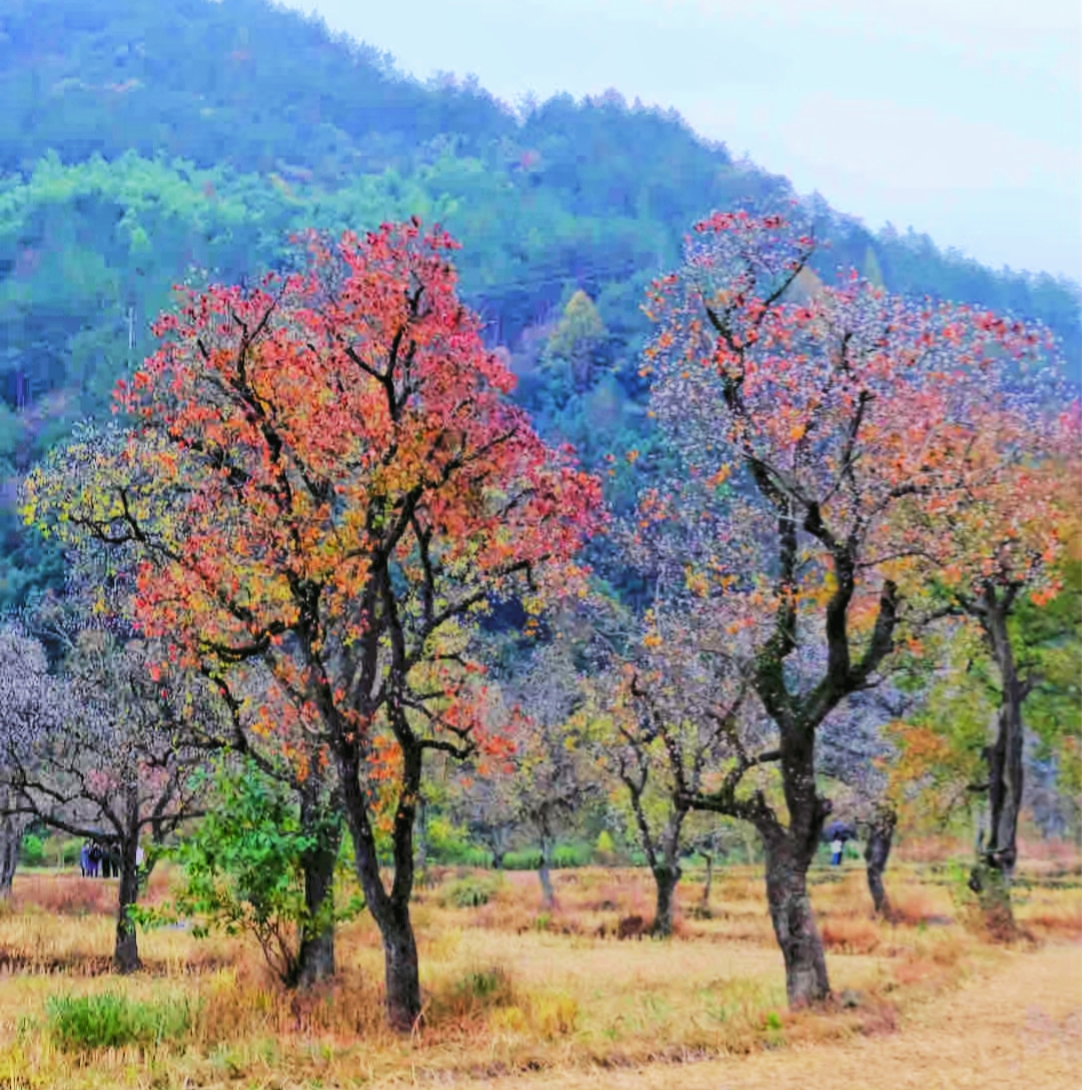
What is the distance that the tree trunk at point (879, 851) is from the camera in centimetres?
3155

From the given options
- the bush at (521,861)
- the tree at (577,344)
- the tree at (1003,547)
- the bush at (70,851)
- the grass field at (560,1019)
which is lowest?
the bush at (521,861)

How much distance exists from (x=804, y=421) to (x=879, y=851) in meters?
21.9

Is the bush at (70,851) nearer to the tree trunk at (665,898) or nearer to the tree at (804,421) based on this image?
the tree trunk at (665,898)

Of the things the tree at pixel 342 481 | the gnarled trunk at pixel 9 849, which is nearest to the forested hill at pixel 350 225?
the gnarled trunk at pixel 9 849

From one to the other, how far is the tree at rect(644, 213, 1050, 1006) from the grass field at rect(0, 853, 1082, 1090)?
5.83ft

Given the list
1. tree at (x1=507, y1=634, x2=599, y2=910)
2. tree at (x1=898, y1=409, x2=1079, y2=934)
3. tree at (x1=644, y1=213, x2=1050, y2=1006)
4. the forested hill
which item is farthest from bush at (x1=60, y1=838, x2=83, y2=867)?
tree at (x1=644, y1=213, x2=1050, y2=1006)

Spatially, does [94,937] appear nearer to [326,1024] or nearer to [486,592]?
[326,1024]

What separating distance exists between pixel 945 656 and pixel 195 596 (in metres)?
18.5

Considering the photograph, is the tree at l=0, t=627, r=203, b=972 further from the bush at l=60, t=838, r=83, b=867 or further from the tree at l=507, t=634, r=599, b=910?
the bush at l=60, t=838, r=83, b=867

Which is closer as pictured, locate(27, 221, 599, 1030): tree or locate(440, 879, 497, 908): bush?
locate(27, 221, 599, 1030): tree

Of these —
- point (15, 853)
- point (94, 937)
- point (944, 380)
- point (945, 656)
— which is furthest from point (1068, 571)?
point (15, 853)

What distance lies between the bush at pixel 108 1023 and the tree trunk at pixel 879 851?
22.2m

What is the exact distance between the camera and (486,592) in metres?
15.1

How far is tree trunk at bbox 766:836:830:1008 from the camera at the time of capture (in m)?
14.4
